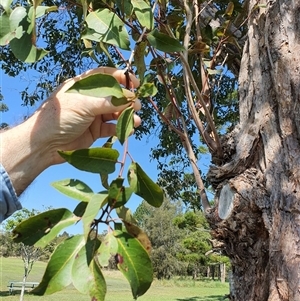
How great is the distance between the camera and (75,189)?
0.44 meters

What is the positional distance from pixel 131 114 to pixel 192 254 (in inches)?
779

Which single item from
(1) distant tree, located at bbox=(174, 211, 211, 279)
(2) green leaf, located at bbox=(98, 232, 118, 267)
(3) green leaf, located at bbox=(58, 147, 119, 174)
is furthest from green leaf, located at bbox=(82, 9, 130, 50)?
(1) distant tree, located at bbox=(174, 211, 211, 279)

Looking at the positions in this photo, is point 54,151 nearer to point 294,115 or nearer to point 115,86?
point 115,86

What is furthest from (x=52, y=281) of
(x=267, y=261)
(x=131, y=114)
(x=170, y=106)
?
(x=170, y=106)

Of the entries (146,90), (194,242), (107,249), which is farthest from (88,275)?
(194,242)

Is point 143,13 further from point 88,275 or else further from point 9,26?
point 88,275

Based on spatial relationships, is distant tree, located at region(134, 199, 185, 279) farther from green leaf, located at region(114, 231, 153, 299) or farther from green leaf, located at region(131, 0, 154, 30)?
green leaf, located at region(114, 231, 153, 299)

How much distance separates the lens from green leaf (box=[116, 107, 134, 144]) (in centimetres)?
49

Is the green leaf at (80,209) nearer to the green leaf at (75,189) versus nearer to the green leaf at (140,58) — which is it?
the green leaf at (75,189)

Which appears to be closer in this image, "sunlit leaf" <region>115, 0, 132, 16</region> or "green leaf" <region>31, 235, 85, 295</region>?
"green leaf" <region>31, 235, 85, 295</region>

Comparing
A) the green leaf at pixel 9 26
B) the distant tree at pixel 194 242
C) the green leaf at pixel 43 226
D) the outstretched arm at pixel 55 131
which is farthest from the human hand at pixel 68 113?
the distant tree at pixel 194 242

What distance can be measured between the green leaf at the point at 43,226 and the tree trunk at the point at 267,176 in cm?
46

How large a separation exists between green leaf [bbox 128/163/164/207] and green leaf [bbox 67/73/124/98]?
92 mm

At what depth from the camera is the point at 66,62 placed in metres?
3.04
